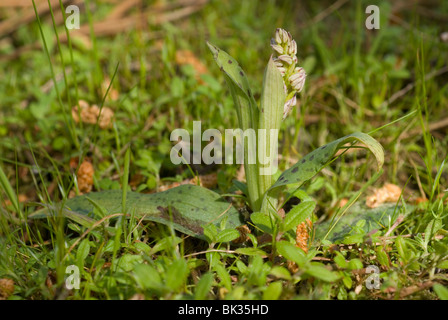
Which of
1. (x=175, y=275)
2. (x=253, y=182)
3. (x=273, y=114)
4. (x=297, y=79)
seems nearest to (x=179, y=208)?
(x=253, y=182)

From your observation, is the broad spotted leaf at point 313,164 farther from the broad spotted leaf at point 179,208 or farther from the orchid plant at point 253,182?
the broad spotted leaf at point 179,208

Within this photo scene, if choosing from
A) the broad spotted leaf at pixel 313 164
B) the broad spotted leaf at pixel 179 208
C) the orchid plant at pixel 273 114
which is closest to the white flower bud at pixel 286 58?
the orchid plant at pixel 273 114

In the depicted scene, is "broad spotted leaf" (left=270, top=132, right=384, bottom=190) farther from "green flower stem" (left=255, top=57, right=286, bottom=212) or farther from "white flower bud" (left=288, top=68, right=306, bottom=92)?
"white flower bud" (left=288, top=68, right=306, bottom=92)

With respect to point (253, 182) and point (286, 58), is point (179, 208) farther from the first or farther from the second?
point (286, 58)

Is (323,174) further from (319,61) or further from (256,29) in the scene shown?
(256,29)

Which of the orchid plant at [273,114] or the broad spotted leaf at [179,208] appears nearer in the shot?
the orchid plant at [273,114]

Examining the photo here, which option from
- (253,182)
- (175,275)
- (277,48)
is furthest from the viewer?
(253,182)

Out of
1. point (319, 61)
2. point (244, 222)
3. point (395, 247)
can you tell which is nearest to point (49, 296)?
point (244, 222)
